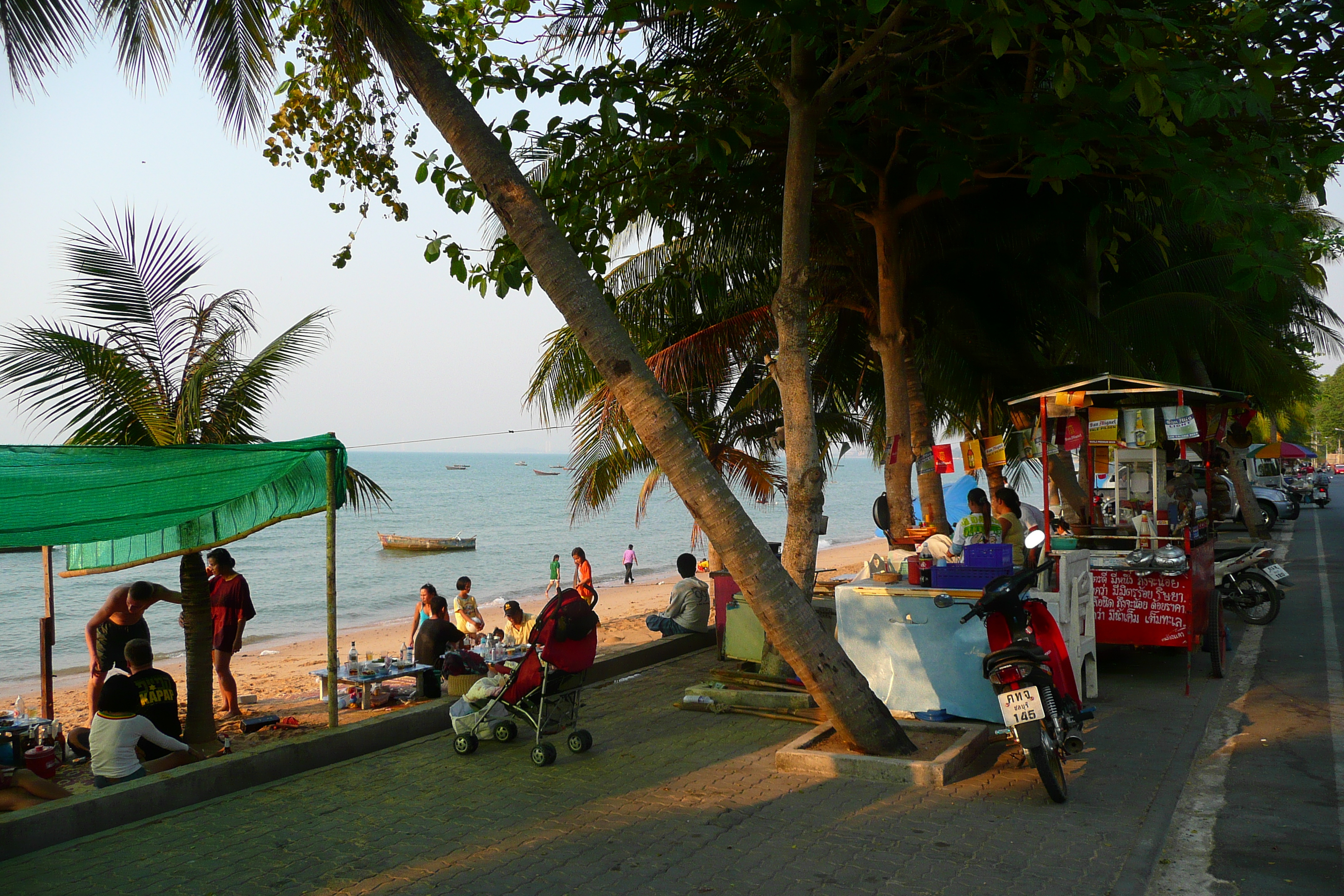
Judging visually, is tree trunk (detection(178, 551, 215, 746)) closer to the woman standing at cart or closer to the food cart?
the woman standing at cart

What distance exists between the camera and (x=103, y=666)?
827 centimetres

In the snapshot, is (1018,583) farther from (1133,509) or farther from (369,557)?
(369,557)

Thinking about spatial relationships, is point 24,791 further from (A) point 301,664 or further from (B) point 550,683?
(A) point 301,664

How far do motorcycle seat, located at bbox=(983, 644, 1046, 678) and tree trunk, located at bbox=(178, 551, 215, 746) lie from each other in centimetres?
595

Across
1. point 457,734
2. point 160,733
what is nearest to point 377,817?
point 457,734

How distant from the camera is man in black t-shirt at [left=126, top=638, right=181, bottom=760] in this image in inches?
251

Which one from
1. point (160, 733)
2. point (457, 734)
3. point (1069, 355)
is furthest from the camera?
point (1069, 355)

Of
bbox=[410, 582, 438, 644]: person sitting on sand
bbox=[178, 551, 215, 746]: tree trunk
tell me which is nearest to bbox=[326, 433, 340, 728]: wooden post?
bbox=[178, 551, 215, 746]: tree trunk

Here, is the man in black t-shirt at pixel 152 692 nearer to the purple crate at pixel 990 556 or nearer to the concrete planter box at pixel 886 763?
the concrete planter box at pixel 886 763

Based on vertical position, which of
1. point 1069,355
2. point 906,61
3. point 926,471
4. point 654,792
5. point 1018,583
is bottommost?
point 654,792

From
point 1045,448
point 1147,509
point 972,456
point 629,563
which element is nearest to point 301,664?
point 972,456

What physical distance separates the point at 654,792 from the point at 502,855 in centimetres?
122

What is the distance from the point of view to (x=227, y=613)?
31.6ft

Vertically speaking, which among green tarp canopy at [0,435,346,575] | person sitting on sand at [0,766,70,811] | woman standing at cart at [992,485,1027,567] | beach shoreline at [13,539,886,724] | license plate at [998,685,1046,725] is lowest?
beach shoreline at [13,539,886,724]
